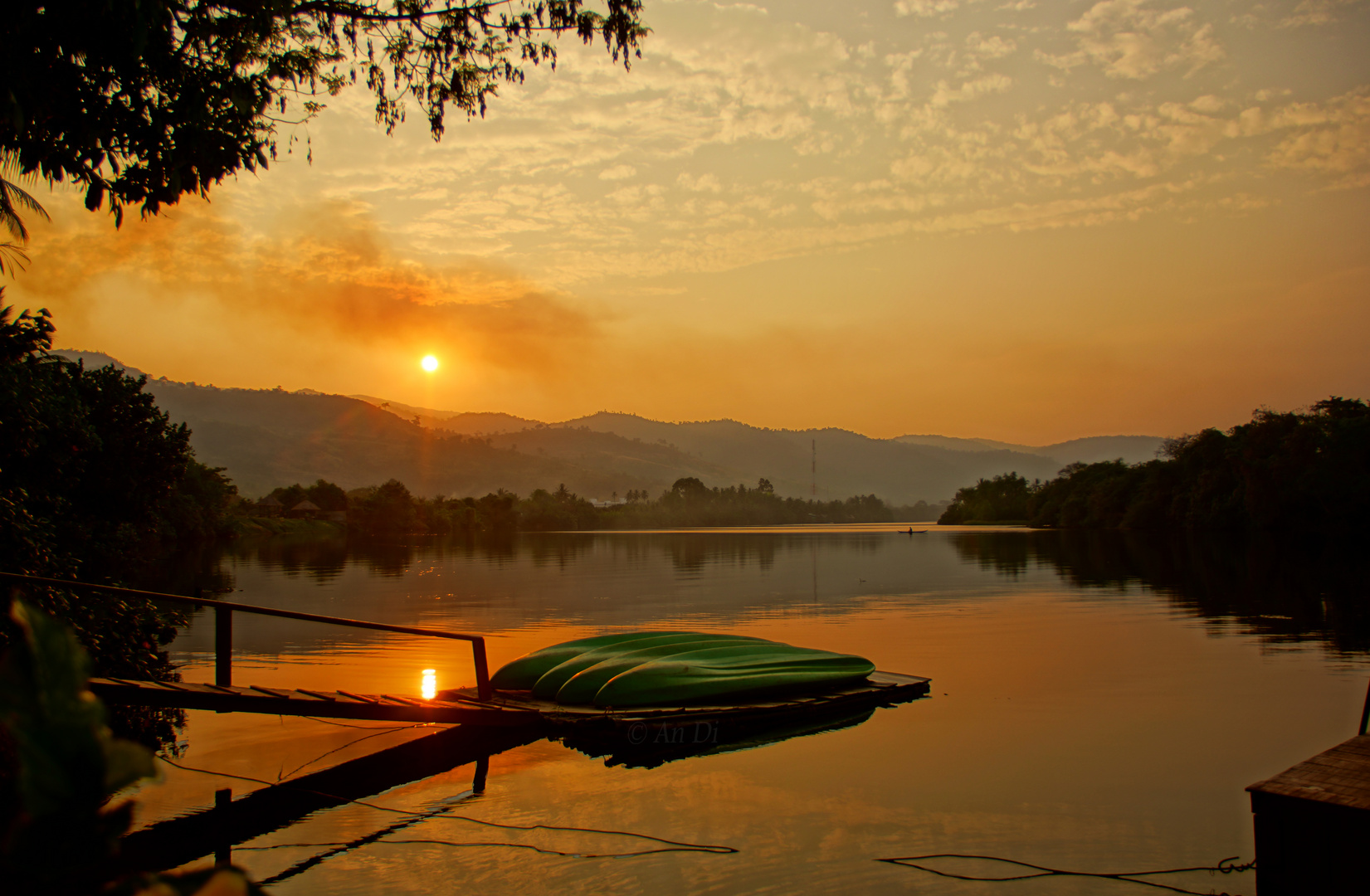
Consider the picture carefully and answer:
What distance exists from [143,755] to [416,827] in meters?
10.7

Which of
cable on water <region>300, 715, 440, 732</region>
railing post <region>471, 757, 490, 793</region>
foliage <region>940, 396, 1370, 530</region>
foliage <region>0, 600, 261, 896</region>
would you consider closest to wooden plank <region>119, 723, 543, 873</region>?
railing post <region>471, 757, 490, 793</region>

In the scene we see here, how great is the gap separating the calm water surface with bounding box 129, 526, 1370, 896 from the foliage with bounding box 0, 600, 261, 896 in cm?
862

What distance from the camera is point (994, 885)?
29.4ft

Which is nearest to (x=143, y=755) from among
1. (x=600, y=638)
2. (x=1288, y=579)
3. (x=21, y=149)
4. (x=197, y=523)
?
(x=21, y=149)

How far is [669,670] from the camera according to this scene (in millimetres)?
15828

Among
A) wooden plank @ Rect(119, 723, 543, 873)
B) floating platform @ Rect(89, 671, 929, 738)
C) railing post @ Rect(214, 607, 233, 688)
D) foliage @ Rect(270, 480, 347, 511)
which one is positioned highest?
foliage @ Rect(270, 480, 347, 511)

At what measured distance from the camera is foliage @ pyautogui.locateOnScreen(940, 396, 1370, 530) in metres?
63.6

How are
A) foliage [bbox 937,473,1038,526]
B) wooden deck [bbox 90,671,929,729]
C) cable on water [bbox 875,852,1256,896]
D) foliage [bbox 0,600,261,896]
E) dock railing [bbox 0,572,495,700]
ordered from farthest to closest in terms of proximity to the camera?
1. foliage [bbox 937,473,1038,526]
2. wooden deck [bbox 90,671,929,729]
3. dock railing [bbox 0,572,495,700]
4. cable on water [bbox 875,852,1256,896]
5. foliage [bbox 0,600,261,896]

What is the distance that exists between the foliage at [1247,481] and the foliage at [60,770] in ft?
251

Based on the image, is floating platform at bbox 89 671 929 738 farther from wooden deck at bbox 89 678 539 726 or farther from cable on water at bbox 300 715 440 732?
cable on water at bbox 300 715 440 732

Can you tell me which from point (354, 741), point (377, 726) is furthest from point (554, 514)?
point (354, 741)

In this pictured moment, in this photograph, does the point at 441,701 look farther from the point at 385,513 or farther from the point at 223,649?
the point at 385,513

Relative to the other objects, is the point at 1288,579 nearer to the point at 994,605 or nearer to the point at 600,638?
the point at 994,605

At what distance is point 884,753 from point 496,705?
Result: 20.4 ft
